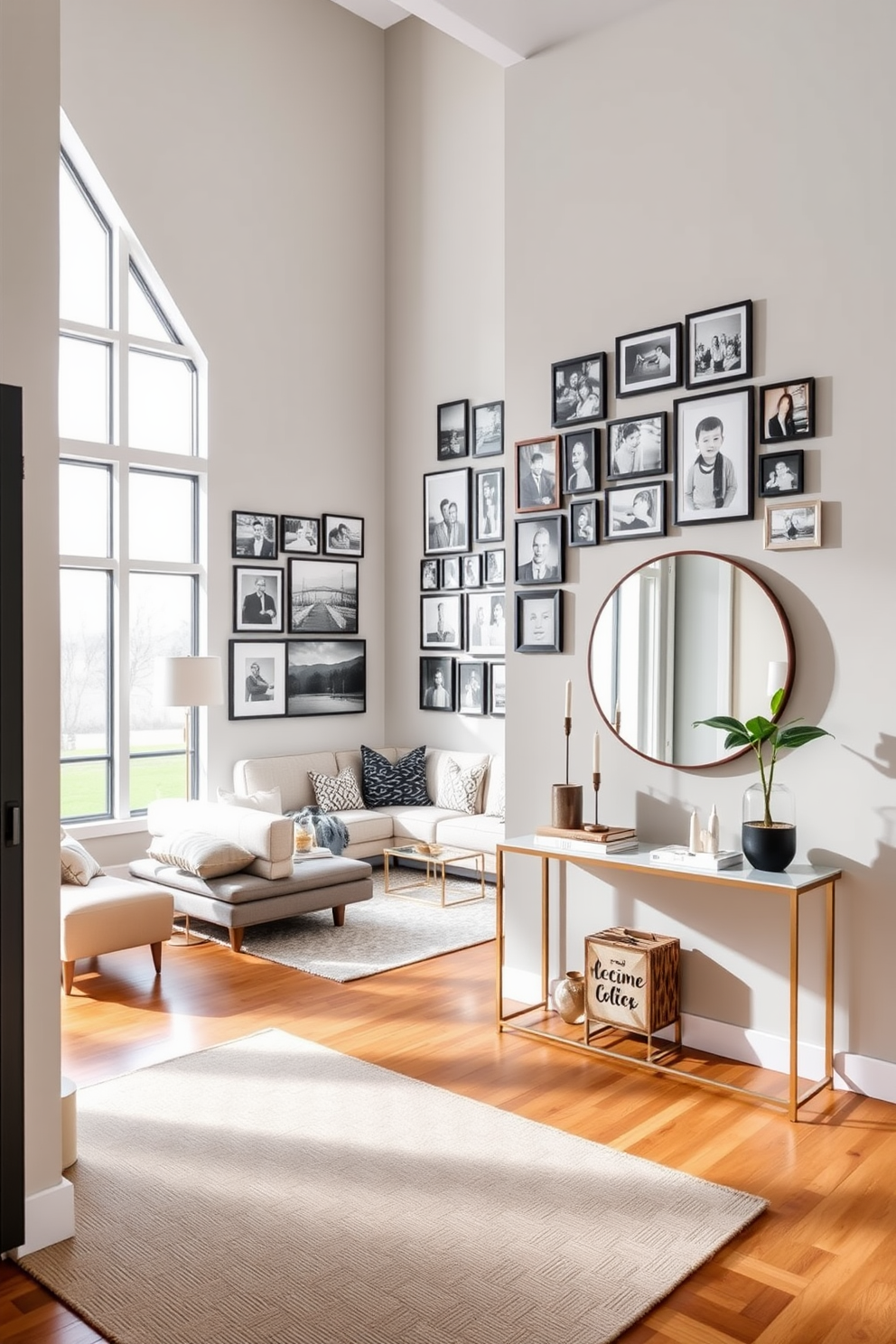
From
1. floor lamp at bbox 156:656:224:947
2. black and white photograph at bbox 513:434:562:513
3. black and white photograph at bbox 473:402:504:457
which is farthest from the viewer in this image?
black and white photograph at bbox 473:402:504:457

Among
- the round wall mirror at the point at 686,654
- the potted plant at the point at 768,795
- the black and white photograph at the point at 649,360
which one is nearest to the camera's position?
the potted plant at the point at 768,795

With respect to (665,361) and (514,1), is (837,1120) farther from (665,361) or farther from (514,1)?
(514,1)

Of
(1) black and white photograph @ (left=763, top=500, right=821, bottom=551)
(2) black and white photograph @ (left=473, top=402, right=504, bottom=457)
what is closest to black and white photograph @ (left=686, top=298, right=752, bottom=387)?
(1) black and white photograph @ (left=763, top=500, right=821, bottom=551)

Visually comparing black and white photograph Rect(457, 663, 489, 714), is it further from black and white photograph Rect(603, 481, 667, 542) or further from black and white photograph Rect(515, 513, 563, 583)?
black and white photograph Rect(603, 481, 667, 542)

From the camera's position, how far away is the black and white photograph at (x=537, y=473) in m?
4.55

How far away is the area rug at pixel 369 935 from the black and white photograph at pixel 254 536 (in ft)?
8.58

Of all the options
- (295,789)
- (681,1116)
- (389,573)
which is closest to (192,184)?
(389,573)

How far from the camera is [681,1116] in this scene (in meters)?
3.49

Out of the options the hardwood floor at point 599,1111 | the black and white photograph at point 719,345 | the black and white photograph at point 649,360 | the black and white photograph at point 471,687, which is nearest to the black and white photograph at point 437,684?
the black and white photograph at point 471,687

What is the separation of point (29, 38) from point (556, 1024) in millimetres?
3765

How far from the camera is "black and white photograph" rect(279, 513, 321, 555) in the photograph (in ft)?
25.7

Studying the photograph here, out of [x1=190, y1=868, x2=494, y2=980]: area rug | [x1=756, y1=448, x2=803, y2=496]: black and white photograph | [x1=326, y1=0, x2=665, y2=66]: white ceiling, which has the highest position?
[x1=326, y1=0, x2=665, y2=66]: white ceiling

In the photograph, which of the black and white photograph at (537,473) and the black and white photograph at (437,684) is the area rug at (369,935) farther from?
the black and white photograph at (537,473)

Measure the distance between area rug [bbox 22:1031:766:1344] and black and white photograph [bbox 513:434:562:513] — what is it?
2.42m
